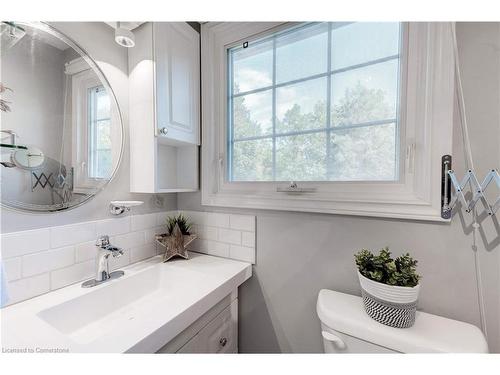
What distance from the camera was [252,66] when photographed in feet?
3.63

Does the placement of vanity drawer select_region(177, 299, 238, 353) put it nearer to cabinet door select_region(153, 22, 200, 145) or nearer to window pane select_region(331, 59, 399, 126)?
cabinet door select_region(153, 22, 200, 145)

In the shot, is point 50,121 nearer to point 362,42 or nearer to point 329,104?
point 329,104

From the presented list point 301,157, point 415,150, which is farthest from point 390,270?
point 301,157

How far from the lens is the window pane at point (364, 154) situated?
829 millimetres

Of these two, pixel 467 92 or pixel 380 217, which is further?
pixel 380 217

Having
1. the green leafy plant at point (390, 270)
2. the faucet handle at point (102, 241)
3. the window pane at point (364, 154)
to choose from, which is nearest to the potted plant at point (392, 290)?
the green leafy plant at point (390, 270)

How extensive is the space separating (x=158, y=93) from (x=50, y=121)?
0.41m

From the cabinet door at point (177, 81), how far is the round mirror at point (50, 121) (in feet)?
0.76

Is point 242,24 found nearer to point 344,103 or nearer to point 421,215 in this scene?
point 344,103

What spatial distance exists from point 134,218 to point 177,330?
62 cm

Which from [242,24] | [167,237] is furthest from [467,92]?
[167,237]

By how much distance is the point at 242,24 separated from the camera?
106cm

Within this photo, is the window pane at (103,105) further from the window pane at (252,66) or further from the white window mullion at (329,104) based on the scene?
the white window mullion at (329,104)

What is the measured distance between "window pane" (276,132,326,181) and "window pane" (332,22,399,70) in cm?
33
